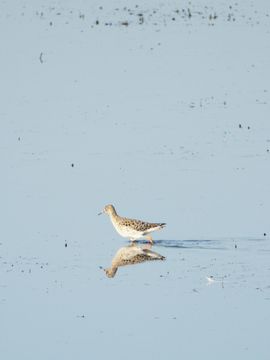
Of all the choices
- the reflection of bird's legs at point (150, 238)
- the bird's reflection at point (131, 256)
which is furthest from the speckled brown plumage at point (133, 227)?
the bird's reflection at point (131, 256)

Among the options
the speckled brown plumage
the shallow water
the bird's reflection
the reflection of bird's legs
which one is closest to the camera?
the shallow water

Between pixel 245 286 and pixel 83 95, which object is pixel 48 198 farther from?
pixel 83 95

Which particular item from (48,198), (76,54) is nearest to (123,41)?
(76,54)

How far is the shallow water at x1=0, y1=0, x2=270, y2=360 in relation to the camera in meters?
13.3

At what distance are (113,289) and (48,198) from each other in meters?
4.57

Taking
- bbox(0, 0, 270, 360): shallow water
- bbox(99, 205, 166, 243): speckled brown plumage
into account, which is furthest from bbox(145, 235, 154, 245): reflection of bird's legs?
bbox(0, 0, 270, 360): shallow water

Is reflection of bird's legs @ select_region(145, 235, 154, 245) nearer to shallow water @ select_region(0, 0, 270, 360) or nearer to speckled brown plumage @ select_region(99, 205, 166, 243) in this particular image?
speckled brown plumage @ select_region(99, 205, 166, 243)

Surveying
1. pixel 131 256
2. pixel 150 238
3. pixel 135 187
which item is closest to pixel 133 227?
pixel 150 238

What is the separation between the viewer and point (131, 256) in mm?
16750

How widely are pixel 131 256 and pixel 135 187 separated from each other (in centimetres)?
311

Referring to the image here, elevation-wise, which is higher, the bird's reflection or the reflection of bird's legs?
the reflection of bird's legs

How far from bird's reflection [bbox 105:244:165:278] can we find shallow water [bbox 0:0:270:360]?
6.4 inches

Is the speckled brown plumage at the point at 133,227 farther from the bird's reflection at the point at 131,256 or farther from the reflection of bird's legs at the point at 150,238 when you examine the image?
the bird's reflection at the point at 131,256

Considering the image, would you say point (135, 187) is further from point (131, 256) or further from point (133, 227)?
point (131, 256)
